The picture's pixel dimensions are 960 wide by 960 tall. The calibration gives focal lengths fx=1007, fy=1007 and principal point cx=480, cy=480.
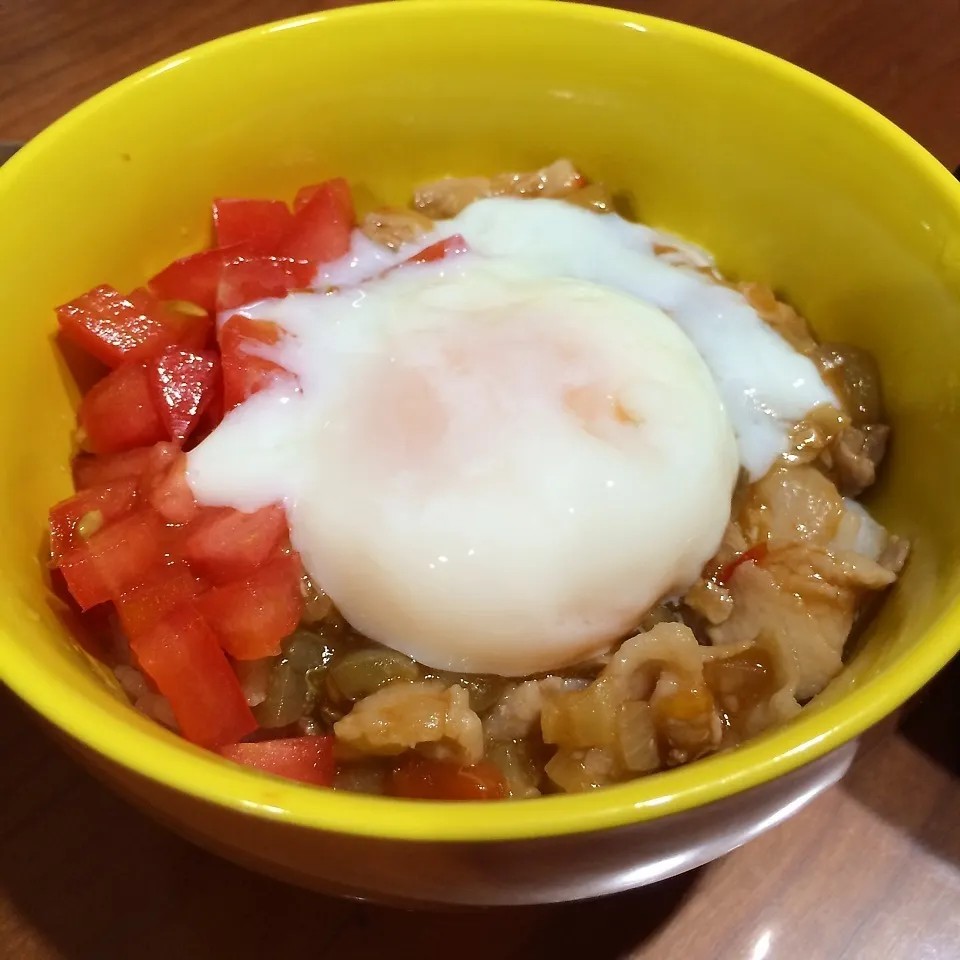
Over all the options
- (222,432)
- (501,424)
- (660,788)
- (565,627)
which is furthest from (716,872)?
(222,432)

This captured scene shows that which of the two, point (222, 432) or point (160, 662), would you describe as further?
point (222, 432)

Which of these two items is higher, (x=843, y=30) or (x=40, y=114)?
(x=40, y=114)

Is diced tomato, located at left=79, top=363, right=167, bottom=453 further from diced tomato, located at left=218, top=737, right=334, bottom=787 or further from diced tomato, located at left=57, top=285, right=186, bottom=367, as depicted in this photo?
diced tomato, located at left=218, top=737, right=334, bottom=787

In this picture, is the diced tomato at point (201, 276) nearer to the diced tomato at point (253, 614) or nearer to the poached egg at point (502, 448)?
the poached egg at point (502, 448)

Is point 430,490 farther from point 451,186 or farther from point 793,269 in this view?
point 793,269

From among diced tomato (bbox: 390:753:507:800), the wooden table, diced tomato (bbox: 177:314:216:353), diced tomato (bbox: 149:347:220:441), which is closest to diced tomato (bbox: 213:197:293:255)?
diced tomato (bbox: 177:314:216:353)

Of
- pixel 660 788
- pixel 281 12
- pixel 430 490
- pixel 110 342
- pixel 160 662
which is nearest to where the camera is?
pixel 660 788

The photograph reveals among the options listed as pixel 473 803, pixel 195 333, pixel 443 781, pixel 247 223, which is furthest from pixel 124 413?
pixel 473 803

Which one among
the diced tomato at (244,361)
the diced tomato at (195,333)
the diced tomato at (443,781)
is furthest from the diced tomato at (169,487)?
the diced tomato at (443,781)
